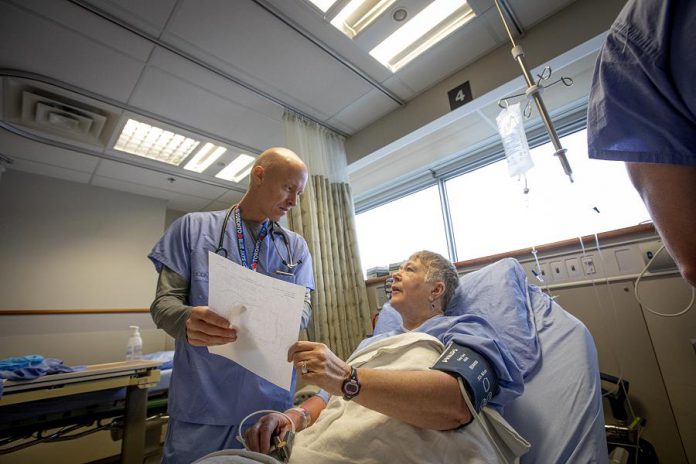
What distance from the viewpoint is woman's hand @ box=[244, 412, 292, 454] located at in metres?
0.76

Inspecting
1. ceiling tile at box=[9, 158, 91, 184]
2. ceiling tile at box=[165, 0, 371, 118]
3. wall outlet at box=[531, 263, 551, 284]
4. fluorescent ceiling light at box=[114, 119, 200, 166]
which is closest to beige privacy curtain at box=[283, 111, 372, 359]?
ceiling tile at box=[165, 0, 371, 118]

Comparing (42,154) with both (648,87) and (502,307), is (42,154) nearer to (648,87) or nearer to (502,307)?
(502,307)

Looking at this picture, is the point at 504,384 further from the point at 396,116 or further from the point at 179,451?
the point at 396,116

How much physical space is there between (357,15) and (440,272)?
4.99 ft

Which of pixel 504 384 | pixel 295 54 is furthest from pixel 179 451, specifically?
pixel 295 54

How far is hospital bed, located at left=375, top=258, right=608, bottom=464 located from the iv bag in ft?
1.84

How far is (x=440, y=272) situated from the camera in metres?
1.25

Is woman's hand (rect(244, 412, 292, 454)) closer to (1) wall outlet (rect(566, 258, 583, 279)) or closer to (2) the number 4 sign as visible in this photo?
(1) wall outlet (rect(566, 258, 583, 279))

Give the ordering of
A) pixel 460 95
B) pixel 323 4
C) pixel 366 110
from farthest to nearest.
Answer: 1. pixel 366 110
2. pixel 460 95
3. pixel 323 4

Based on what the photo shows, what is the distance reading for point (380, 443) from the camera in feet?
2.21

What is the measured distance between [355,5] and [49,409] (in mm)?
2724

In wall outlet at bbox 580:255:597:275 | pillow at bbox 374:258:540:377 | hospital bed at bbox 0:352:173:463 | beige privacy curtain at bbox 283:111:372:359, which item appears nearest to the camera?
pillow at bbox 374:258:540:377

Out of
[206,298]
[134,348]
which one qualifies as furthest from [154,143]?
[206,298]

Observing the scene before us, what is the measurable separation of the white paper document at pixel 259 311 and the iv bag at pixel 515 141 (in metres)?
1.40
